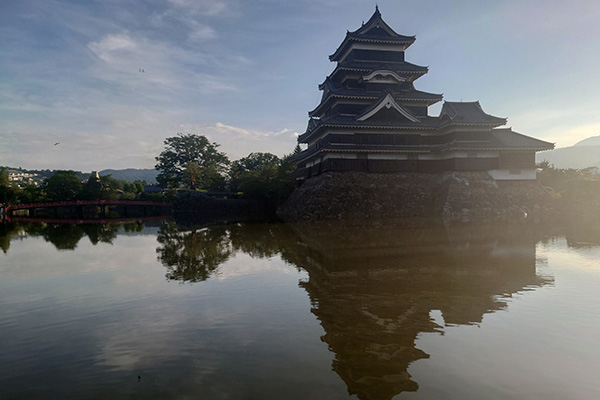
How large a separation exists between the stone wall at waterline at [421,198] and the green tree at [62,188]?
5134 centimetres

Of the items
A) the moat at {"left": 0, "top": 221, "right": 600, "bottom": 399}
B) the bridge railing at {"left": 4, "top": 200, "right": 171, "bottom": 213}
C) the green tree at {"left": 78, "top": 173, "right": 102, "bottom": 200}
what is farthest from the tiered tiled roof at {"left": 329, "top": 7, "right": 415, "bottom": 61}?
the green tree at {"left": 78, "top": 173, "right": 102, "bottom": 200}

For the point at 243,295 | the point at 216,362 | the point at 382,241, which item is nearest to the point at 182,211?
the point at 382,241

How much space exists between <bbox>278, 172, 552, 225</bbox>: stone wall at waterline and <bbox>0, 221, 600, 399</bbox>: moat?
14.4 metres

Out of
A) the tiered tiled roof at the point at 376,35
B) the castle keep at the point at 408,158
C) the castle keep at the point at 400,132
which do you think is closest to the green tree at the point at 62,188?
the castle keep at the point at 408,158

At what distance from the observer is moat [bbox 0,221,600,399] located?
4.63 meters

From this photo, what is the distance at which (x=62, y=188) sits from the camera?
61.5m

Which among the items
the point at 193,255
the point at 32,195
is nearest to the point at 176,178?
the point at 32,195

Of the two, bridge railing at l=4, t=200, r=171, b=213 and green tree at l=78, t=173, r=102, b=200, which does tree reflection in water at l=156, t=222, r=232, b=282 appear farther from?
green tree at l=78, t=173, r=102, b=200

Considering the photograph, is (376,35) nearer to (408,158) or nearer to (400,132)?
(400,132)

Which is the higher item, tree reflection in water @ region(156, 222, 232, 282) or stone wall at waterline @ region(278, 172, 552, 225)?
stone wall at waterline @ region(278, 172, 552, 225)

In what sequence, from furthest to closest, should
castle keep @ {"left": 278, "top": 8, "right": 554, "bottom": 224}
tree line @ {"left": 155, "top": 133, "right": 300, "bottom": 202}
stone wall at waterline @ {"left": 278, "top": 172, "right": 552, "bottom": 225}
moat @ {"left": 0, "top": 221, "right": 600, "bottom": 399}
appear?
tree line @ {"left": 155, "top": 133, "right": 300, "bottom": 202} < castle keep @ {"left": 278, "top": 8, "right": 554, "bottom": 224} < stone wall at waterline @ {"left": 278, "top": 172, "right": 552, "bottom": 225} < moat @ {"left": 0, "top": 221, "right": 600, "bottom": 399}

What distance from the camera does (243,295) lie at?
8797 mm

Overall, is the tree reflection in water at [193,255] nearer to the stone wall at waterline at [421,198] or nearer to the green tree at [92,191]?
the stone wall at waterline at [421,198]

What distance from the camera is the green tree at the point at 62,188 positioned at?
60938mm
